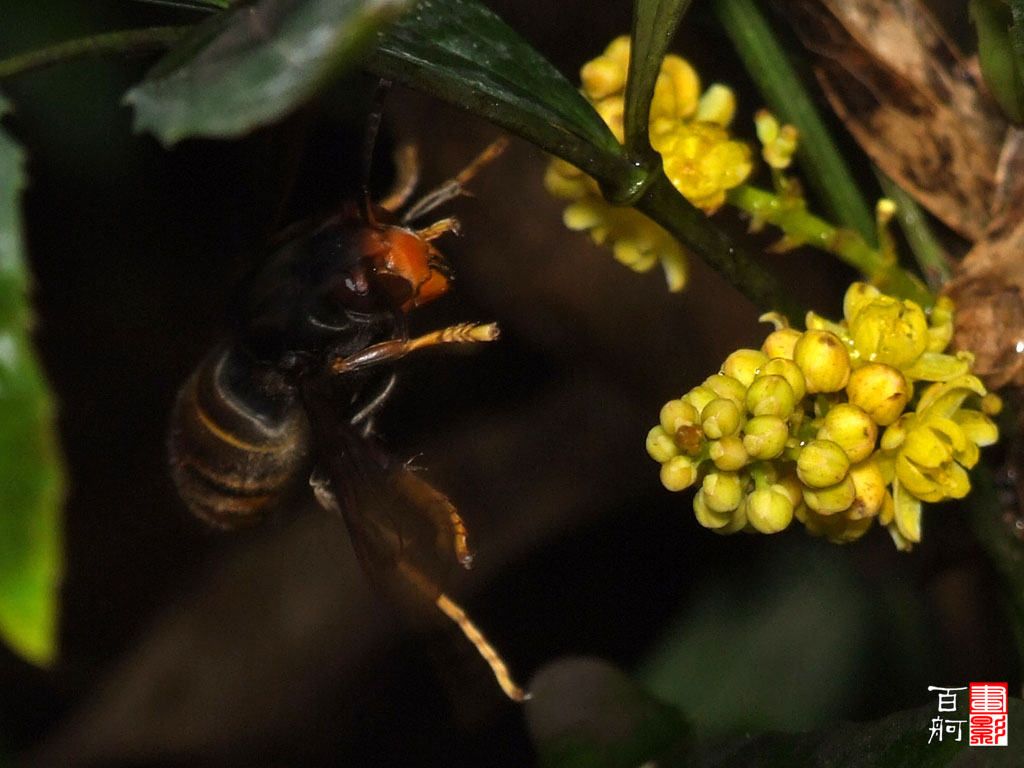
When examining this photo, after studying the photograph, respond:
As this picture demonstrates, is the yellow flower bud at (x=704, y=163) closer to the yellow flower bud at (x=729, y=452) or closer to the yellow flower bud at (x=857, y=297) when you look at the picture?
the yellow flower bud at (x=857, y=297)

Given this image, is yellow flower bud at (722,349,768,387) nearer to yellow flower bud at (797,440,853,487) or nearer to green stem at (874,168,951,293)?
yellow flower bud at (797,440,853,487)

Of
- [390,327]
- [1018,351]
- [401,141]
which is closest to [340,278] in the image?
[390,327]

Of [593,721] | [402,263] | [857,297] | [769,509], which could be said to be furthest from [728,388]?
[593,721]

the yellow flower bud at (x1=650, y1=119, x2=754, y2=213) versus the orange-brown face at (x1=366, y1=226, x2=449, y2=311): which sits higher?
the yellow flower bud at (x1=650, y1=119, x2=754, y2=213)

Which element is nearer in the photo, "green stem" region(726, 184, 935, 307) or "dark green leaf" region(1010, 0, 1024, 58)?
"dark green leaf" region(1010, 0, 1024, 58)

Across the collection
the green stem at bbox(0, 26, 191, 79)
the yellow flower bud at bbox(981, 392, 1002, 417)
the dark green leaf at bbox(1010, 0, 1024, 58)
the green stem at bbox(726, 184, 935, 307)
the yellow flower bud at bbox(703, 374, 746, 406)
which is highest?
the dark green leaf at bbox(1010, 0, 1024, 58)

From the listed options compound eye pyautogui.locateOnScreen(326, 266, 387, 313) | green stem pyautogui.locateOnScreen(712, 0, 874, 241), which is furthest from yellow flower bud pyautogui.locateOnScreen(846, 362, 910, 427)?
compound eye pyautogui.locateOnScreen(326, 266, 387, 313)

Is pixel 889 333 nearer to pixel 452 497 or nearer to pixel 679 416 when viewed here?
pixel 679 416
